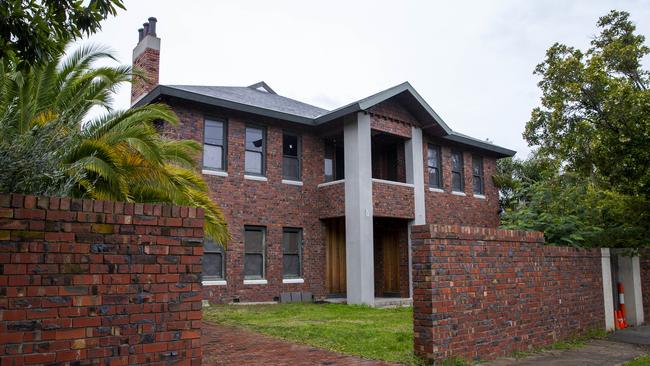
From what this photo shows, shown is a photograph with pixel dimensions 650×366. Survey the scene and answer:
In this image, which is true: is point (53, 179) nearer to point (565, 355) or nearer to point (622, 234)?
point (565, 355)

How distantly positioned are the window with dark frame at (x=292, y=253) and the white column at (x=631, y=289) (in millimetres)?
8927

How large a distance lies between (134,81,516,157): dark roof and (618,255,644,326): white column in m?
7.66

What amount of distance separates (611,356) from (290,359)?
5113mm

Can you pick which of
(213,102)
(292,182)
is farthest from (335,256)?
(213,102)

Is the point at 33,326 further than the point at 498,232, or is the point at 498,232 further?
the point at 498,232

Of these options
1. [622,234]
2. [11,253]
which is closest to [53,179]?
[11,253]

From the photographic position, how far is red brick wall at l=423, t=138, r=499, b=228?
1948 cm

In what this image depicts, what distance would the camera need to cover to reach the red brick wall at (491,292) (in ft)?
23.1

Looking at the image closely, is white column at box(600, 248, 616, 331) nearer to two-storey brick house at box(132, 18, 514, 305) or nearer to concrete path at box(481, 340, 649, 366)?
concrete path at box(481, 340, 649, 366)

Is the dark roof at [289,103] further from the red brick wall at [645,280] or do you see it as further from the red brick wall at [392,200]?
the red brick wall at [645,280]

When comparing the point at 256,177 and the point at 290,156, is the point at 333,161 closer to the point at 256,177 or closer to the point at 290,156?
the point at 290,156

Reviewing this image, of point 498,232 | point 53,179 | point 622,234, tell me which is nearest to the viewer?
point 53,179

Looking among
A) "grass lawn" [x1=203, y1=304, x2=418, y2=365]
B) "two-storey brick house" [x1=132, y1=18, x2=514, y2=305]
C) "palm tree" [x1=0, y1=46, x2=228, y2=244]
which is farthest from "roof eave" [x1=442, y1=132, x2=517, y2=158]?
"palm tree" [x1=0, y1=46, x2=228, y2=244]

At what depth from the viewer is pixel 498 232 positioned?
8.27m
